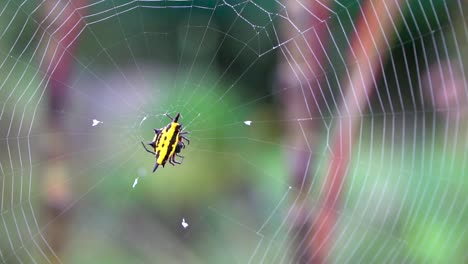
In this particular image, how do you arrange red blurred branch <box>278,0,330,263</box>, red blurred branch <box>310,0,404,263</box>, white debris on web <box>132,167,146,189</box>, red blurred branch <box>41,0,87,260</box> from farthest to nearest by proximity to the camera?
white debris on web <box>132,167,146,189</box> < red blurred branch <box>41,0,87,260</box> < red blurred branch <box>278,0,330,263</box> < red blurred branch <box>310,0,404,263</box>

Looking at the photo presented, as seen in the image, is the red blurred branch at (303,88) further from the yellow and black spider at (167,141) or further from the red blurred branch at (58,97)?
the red blurred branch at (58,97)

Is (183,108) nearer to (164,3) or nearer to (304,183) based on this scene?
(164,3)

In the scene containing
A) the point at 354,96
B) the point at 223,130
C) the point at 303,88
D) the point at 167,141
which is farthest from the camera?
the point at 223,130

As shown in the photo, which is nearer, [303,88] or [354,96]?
[354,96]

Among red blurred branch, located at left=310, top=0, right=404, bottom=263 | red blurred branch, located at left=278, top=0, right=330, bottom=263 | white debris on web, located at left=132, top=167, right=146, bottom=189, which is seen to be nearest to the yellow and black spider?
white debris on web, located at left=132, top=167, right=146, bottom=189

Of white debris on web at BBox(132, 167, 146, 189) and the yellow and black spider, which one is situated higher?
the yellow and black spider

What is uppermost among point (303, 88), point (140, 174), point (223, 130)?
point (303, 88)

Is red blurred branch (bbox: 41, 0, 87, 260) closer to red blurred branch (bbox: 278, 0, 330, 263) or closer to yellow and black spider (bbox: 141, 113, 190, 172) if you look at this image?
yellow and black spider (bbox: 141, 113, 190, 172)

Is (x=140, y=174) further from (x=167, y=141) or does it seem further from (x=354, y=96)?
(x=354, y=96)

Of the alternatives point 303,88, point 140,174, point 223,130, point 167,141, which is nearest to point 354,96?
point 303,88
